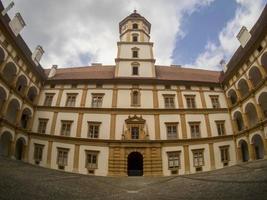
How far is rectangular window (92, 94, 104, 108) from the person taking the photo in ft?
88.9

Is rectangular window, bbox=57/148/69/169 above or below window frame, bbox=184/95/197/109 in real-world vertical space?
below

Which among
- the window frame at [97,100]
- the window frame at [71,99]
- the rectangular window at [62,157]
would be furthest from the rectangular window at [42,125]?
the window frame at [97,100]

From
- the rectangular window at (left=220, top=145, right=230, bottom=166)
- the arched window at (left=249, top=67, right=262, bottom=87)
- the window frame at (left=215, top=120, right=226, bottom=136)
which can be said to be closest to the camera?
the arched window at (left=249, top=67, right=262, bottom=87)

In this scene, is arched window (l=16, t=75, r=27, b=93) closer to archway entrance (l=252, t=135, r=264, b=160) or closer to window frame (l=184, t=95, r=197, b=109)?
window frame (l=184, t=95, r=197, b=109)

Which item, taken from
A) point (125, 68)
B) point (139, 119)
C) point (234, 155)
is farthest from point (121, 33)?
point (234, 155)

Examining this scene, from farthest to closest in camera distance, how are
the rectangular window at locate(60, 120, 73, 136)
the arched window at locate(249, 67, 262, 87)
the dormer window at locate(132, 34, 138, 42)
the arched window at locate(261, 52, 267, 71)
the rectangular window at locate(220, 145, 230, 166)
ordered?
the dormer window at locate(132, 34, 138, 42)
the rectangular window at locate(60, 120, 73, 136)
the rectangular window at locate(220, 145, 230, 166)
the arched window at locate(249, 67, 262, 87)
the arched window at locate(261, 52, 267, 71)

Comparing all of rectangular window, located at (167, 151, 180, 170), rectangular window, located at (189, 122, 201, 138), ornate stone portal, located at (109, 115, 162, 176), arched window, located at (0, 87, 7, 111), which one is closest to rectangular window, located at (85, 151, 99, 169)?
ornate stone portal, located at (109, 115, 162, 176)

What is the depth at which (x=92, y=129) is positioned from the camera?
25.5 metres

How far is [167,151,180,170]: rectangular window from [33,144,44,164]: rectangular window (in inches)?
553

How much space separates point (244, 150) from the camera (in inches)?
1002

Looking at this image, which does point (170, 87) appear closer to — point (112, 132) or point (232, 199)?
point (112, 132)

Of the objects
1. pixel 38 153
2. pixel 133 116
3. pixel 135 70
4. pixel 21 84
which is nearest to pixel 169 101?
pixel 133 116

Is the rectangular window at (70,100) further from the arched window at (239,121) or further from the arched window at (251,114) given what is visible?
the arched window at (251,114)

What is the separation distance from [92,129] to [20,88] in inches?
385
